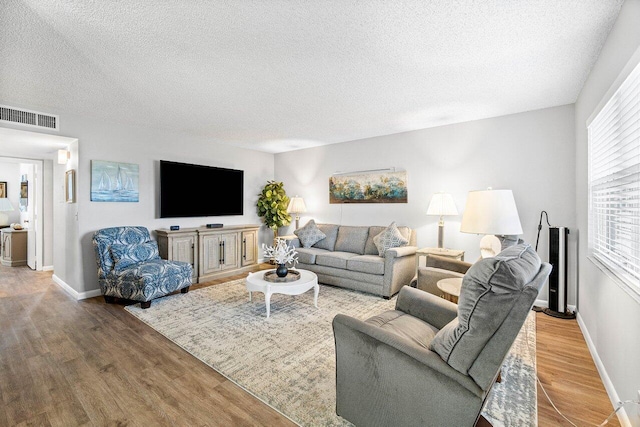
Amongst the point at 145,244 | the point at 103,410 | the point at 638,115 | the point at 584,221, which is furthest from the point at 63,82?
the point at 584,221

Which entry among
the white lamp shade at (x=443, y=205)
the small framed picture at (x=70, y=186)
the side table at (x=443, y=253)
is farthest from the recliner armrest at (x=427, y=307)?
the small framed picture at (x=70, y=186)

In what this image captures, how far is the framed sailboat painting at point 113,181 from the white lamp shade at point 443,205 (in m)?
4.31

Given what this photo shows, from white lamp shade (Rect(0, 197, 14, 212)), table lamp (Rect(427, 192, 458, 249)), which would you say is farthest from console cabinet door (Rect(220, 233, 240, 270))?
white lamp shade (Rect(0, 197, 14, 212))

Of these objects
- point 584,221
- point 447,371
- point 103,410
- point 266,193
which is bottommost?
point 103,410

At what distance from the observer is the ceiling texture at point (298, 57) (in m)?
1.87

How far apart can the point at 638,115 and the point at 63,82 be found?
15.2 ft

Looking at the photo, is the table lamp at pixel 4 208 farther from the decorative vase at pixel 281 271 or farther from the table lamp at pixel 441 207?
the table lamp at pixel 441 207

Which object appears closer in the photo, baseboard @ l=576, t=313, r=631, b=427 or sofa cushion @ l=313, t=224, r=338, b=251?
baseboard @ l=576, t=313, r=631, b=427

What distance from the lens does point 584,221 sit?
9.41ft

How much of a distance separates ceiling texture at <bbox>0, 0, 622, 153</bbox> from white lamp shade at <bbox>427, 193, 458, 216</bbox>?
3.52ft

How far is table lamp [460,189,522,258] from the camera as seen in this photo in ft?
7.42

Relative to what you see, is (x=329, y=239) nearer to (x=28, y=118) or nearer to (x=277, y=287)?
(x=277, y=287)

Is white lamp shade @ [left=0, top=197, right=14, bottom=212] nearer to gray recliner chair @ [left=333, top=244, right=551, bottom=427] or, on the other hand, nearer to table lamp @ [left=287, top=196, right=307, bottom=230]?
table lamp @ [left=287, top=196, right=307, bottom=230]

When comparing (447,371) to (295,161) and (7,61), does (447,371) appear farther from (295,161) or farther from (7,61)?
(295,161)
